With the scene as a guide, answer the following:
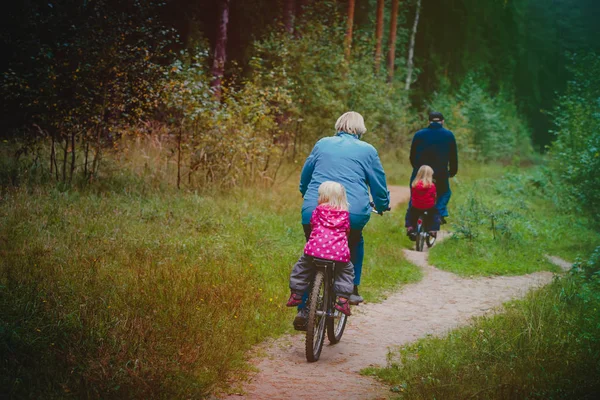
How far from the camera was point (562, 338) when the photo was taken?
5586mm

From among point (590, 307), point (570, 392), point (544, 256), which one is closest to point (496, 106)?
point (544, 256)

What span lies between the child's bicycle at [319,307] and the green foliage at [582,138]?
704 cm

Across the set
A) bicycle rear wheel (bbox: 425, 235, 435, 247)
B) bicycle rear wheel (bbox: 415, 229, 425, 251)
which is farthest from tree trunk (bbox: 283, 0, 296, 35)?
bicycle rear wheel (bbox: 415, 229, 425, 251)

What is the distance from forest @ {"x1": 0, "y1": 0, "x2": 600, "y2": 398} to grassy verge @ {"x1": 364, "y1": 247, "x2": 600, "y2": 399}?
5 centimetres

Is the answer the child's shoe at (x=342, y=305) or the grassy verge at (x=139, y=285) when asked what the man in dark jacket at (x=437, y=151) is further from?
the child's shoe at (x=342, y=305)

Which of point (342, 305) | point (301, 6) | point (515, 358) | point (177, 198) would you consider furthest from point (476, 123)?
point (515, 358)

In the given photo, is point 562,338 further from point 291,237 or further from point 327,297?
point 291,237

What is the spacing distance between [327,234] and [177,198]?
623 cm

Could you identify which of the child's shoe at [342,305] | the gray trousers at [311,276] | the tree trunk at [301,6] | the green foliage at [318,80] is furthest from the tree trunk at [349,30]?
the child's shoe at [342,305]

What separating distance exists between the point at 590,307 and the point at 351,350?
260 centimetres

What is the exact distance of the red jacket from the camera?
11336mm

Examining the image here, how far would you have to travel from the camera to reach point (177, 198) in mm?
11414

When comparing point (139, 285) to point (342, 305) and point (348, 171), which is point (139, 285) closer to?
point (342, 305)

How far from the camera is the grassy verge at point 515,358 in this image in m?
4.59
